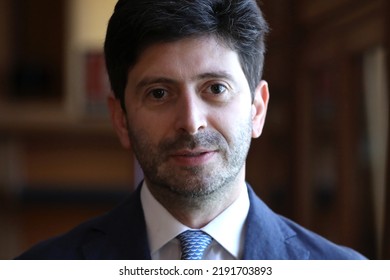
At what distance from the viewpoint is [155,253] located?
616 millimetres

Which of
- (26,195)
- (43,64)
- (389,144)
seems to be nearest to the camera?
(389,144)

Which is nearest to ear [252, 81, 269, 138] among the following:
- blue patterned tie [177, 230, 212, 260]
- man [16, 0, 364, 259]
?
man [16, 0, 364, 259]

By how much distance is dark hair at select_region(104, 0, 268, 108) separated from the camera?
1.84 feet

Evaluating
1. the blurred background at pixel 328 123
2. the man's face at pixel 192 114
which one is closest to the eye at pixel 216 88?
the man's face at pixel 192 114

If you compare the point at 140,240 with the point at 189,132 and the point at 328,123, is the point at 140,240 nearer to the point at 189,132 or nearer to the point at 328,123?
the point at 189,132

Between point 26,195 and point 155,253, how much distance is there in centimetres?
179

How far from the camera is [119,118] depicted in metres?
0.62

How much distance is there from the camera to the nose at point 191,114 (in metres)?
0.56

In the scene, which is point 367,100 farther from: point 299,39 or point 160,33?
point 160,33

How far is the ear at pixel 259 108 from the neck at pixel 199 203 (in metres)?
0.04

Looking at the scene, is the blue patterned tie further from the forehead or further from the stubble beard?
the forehead

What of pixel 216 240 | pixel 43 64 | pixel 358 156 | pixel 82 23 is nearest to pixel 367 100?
pixel 358 156

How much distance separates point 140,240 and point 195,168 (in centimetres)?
10

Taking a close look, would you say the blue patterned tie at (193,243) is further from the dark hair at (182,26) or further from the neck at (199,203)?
the dark hair at (182,26)
